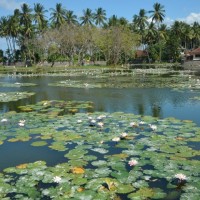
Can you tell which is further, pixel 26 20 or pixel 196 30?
pixel 196 30

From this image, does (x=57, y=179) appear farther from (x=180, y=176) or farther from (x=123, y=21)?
(x=123, y=21)

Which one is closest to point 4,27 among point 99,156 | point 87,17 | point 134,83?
point 87,17

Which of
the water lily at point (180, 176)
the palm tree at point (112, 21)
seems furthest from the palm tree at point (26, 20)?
the water lily at point (180, 176)

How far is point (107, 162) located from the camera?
20.6 ft

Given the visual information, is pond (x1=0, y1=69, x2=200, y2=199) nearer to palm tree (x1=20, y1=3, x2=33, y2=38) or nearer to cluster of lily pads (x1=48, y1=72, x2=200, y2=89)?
cluster of lily pads (x1=48, y1=72, x2=200, y2=89)

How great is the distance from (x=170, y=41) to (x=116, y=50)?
20.0 m

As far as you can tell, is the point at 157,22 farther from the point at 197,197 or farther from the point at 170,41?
the point at 197,197

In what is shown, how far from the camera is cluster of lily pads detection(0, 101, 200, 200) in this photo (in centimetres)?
502

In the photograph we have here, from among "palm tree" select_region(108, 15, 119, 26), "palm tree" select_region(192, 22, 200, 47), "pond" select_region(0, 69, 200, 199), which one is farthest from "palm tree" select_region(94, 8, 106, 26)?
"pond" select_region(0, 69, 200, 199)

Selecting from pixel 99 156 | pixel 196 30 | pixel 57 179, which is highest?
pixel 196 30

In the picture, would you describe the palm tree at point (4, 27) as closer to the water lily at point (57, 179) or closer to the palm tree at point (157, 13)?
the palm tree at point (157, 13)

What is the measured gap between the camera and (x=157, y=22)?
74.3 metres

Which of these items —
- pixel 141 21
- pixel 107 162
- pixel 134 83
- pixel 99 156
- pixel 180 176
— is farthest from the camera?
pixel 141 21

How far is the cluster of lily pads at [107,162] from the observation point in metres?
5.02
